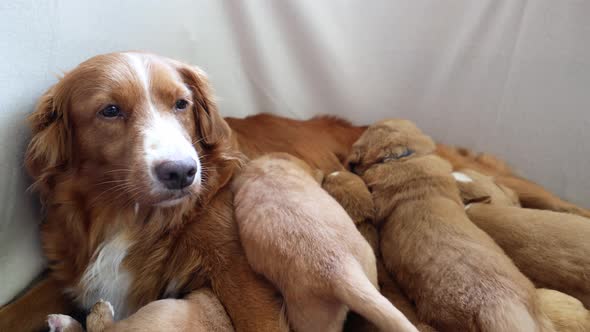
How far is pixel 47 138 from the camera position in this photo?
4.27 feet

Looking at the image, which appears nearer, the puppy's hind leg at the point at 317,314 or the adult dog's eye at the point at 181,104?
the puppy's hind leg at the point at 317,314

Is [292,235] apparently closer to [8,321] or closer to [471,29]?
[8,321]

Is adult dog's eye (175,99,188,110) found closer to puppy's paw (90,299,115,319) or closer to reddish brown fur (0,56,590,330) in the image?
reddish brown fur (0,56,590,330)

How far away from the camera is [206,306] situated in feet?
4.08

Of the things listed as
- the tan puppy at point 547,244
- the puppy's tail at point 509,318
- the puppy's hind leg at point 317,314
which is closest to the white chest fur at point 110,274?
the puppy's hind leg at point 317,314

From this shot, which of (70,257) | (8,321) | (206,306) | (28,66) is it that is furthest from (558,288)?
(28,66)

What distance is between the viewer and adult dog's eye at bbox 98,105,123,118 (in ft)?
4.23

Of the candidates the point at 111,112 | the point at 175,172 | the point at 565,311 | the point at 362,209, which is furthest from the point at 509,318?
the point at 111,112

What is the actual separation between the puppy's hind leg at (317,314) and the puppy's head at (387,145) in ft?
2.44

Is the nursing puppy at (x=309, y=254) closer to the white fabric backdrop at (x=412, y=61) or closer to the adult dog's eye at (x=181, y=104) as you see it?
the adult dog's eye at (x=181, y=104)

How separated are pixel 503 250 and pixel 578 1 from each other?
1.08 meters

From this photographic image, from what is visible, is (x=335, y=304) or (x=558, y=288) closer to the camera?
(x=335, y=304)

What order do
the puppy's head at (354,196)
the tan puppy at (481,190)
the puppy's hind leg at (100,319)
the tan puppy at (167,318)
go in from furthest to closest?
the tan puppy at (481,190), the puppy's head at (354,196), the puppy's hind leg at (100,319), the tan puppy at (167,318)

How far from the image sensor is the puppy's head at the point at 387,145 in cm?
176
